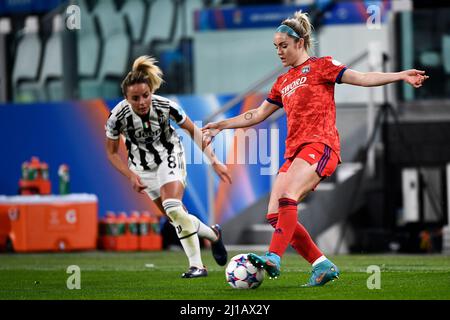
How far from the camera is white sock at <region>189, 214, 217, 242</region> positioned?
442 inches

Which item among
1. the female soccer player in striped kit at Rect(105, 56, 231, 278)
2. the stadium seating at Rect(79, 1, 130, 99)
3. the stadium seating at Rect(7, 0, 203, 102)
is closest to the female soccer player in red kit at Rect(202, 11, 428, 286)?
the female soccer player in striped kit at Rect(105, 56, 231, 278)

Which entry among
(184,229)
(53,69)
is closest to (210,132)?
(184,229)

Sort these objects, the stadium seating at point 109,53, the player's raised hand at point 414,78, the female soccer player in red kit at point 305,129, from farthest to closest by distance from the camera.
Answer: the stadium seating at point 109,53 < the female soccer player in red kit at point 305,129 < the player's raised hand at point 414,78

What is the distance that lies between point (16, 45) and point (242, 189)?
17.6 ft

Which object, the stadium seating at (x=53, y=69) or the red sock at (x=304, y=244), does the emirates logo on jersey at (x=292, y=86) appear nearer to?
the red sock at (x=304, y=244)

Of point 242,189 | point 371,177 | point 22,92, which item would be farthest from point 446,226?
point 22,92

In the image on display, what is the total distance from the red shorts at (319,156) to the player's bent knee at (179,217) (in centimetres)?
169

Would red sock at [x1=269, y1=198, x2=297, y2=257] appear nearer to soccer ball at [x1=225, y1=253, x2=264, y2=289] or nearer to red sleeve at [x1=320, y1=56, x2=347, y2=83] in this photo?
soccer ball at [x1=225, y1=253, x2=264, y2=289]

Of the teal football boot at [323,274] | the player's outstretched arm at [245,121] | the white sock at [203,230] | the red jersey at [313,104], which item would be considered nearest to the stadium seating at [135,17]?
the white sock at [203,230]

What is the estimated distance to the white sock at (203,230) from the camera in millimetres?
11219

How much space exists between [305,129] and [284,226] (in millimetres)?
840

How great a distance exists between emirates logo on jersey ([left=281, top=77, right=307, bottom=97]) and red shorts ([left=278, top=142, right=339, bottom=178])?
0.49 meters

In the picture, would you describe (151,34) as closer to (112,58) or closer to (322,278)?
(112,58)

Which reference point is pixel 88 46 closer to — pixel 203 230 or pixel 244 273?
pixel 203 230
